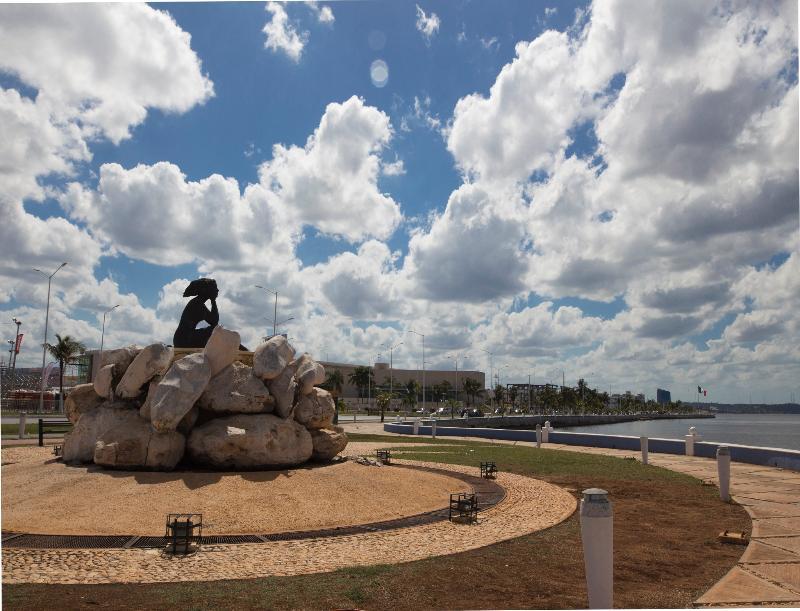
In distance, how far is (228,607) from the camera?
7.46m

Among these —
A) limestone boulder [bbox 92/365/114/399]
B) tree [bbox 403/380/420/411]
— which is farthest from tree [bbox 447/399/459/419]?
limestone boulder [bbox 92/365/114/399]

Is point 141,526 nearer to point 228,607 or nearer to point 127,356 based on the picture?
point 228,607

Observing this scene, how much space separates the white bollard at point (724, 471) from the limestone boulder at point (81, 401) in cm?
1758

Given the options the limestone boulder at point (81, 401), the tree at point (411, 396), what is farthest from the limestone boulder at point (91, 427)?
the tree at point (411, 396)

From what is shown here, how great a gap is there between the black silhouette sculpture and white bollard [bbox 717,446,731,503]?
15848 millimetres

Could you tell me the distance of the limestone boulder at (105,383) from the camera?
58.6 feet

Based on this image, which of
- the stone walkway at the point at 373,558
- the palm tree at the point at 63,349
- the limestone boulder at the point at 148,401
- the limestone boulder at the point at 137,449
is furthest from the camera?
the palm tree at the point at 63,349

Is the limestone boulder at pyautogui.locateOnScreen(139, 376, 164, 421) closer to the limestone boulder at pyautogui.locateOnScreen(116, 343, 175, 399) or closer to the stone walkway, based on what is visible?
the limestone boulder at pyautogui.locateOnScreen(116, 343, 175, 399)

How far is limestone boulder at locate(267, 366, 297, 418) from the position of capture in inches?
686

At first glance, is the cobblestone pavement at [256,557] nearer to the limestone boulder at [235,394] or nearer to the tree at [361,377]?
the limestone boulder at [235,394]

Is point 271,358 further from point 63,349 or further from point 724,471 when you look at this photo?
point 63,349

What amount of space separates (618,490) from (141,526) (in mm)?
12463

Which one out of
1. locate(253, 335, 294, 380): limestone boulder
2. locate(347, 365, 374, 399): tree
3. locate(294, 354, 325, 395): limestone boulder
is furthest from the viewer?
locate(347, 365, 374, 399): tree

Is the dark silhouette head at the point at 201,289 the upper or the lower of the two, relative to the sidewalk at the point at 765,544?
upper
